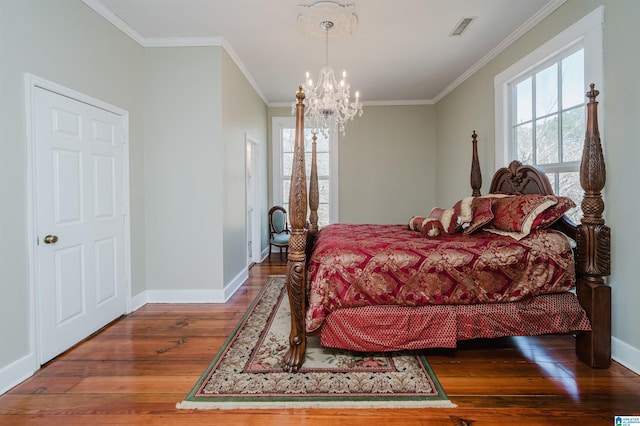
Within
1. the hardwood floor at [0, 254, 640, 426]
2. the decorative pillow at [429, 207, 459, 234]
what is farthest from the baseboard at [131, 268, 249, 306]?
the decorative pillow at [429, 207, 459, 234]

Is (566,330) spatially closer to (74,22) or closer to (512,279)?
(512,279)

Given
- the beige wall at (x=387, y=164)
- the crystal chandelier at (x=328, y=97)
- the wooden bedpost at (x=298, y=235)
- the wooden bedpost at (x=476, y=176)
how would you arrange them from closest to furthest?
the wooden bedpost at (x=298, y=235) → the crystal chandelier at (x=328, y=97) → the wooden bedpost at (x=476, y=176) → the beige wall at (x=387, y=164)

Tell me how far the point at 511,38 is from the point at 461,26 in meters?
0.64

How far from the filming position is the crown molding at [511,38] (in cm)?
292

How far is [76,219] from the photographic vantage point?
2658 millimetres

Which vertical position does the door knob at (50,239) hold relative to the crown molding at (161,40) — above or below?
below

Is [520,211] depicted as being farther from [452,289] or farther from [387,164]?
[387,164]

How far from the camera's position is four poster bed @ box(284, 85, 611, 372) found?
218 centimetres

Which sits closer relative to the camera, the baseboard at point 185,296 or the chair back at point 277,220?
the baseboard at point 185,296

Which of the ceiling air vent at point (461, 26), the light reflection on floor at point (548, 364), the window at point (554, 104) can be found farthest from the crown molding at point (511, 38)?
the light reflection on floor at point (548, 364)

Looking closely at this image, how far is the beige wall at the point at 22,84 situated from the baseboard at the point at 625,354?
3.85 meters

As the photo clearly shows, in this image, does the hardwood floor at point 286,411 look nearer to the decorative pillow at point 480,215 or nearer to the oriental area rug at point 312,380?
the oriental area rug at point 312,380

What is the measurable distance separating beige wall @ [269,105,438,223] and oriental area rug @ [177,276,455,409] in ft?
12.7

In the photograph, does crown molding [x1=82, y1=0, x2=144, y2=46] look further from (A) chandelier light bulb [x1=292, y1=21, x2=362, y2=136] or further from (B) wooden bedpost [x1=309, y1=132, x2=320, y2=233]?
(B) wooden bedpost [x1=309, y1=132, x2=320, y2=233]
